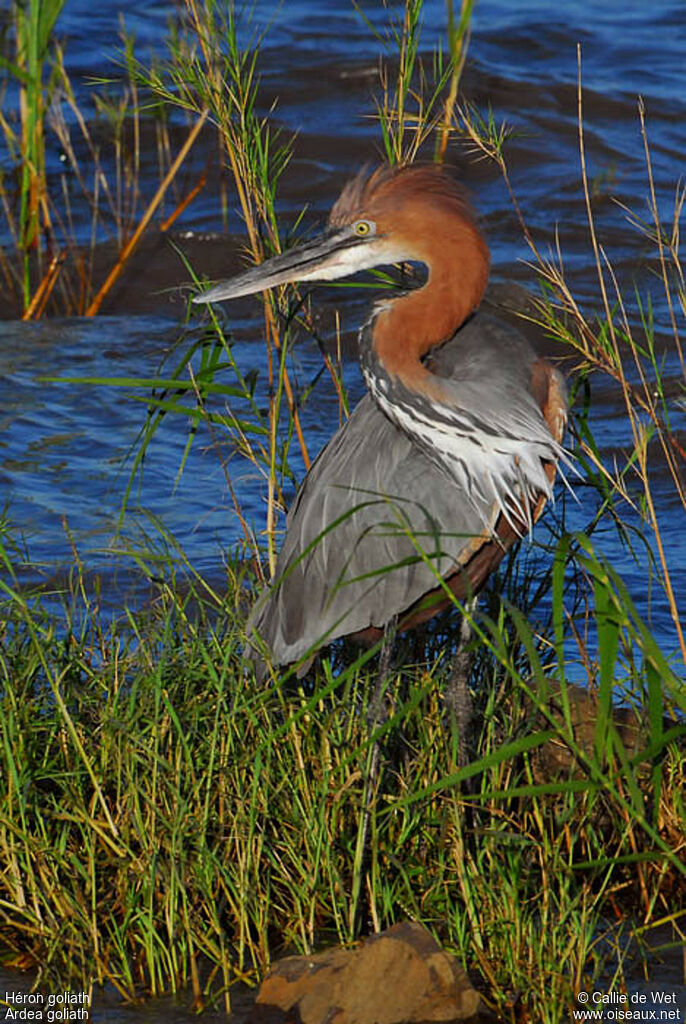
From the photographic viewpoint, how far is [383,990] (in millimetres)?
3016

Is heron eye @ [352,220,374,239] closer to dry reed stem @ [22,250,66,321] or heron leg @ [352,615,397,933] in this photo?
heron leg @ [352,615,397,933]

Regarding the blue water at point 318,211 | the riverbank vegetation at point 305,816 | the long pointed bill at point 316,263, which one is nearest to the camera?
the riverbank vegetation at point 305,816

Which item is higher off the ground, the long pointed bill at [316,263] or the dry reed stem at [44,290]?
the long pointed bill at [316,263]

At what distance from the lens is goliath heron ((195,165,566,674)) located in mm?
3814

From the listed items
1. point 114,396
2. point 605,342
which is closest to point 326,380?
point 114,396

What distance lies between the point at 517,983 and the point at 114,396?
516 cm

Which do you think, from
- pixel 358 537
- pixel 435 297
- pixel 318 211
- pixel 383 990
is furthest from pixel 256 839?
pixel 318 211

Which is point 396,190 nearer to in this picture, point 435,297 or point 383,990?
point 435,297

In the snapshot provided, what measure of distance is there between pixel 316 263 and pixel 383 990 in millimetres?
1833

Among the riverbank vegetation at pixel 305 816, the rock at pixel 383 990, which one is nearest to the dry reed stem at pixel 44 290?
the riverbank vegetation at pixel 305 816

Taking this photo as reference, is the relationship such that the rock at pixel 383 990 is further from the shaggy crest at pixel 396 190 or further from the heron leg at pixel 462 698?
the shaggy crest at pixel 396 190

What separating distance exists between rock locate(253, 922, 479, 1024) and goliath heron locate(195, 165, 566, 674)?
0.87 meters

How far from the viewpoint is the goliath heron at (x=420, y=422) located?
12.5 ft

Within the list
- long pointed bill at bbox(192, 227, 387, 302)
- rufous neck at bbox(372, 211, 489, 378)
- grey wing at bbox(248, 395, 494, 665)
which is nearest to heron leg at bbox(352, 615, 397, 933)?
grey wing at bbox(248, 395, 494, 665)
